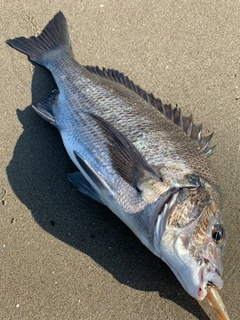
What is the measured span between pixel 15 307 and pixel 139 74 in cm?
210

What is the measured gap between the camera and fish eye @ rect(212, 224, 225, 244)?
2.28 m

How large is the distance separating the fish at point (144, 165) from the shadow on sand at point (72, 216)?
0.17 meters

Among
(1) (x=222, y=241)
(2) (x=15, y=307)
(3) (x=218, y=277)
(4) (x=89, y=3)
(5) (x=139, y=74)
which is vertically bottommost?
(2) (x=15, y=307)

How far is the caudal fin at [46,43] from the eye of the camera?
123 inches

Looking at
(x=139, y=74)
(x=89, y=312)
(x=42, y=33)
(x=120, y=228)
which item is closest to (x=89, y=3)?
(x=42, y=33)

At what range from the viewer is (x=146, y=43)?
3.42 metres

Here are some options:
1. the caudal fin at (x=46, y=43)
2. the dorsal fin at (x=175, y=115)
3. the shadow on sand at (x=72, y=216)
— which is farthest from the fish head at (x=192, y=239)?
the caudal fin at (x=46, y=43)

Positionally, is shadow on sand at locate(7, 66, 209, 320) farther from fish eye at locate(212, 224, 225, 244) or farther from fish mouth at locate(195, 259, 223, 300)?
fish eye at locate(212, 224, 225, 244)

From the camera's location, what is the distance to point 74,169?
2941 millimetres

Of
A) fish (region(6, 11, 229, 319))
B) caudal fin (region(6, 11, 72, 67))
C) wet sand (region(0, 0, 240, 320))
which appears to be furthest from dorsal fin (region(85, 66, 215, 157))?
caudal fin (region(6, 11, 72, 67))

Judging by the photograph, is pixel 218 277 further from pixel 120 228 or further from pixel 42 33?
pixel 42 33

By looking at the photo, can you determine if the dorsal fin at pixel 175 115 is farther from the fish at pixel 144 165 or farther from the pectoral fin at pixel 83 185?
the pectoral fin at pixel 83 185

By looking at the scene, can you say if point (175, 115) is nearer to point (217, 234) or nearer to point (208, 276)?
point (217, 234)

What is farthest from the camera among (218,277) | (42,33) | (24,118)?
(42,33)
